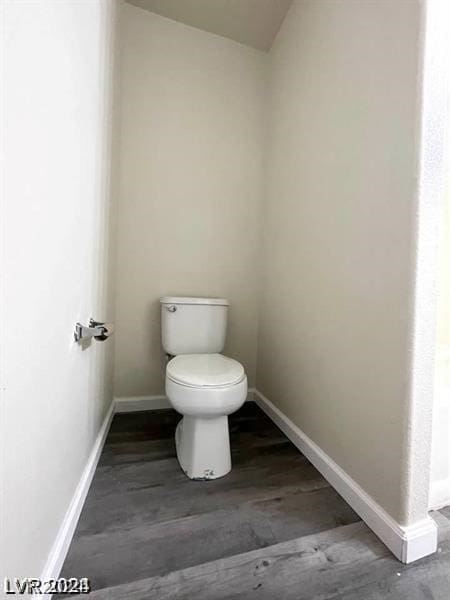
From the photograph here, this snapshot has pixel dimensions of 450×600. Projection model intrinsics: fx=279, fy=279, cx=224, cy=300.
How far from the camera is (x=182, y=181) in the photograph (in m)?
1.75

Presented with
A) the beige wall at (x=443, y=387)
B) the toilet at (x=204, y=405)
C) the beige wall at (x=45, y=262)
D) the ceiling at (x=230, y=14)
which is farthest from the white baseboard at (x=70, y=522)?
the ceiling at (x=230, y=14)

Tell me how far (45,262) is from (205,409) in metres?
0.77

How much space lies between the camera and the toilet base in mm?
1174

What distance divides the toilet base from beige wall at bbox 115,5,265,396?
66 cm

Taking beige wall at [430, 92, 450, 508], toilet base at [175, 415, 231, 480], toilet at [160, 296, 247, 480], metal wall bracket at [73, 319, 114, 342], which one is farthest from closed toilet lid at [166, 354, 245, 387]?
beige wall at [430, 92, 450, 508]

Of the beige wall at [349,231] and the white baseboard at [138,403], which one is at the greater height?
the beige wall at [349,231]

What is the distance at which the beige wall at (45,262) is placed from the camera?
0.53 meters

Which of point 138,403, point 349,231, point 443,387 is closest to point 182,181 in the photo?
point 349,231

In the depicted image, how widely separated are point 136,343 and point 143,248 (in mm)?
590

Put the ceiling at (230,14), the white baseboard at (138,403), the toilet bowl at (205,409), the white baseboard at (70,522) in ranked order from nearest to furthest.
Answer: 1. the white baseboard at (70,522)
2. the toilet bowl at (205,409)
3. the ceiling at (230,14)
4. the white baseboard at (138,403)

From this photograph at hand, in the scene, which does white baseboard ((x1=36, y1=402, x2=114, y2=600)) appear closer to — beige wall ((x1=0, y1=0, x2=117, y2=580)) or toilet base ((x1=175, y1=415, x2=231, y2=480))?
beige wall ((x1=0, y1=0, x2=117, y2=580))

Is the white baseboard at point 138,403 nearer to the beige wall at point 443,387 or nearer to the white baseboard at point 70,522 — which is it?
the white baseboard at point 70,522

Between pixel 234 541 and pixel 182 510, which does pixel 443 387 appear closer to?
pixel 234 541

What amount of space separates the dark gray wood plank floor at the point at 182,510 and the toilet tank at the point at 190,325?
0.50 m
